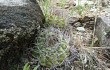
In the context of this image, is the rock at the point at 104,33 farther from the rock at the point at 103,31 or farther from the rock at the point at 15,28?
the rock at the point at 15,28

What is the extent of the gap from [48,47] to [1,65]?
16.7 inches

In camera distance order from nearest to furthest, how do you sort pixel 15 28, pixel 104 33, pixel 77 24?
pixel 15 28
pixel 104 33
pixel 77 24

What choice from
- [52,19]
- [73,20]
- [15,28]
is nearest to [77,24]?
[73,20]

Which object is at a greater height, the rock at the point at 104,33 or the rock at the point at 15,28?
the rock at the point at 15,28

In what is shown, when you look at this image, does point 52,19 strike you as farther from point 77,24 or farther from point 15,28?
point 15,28

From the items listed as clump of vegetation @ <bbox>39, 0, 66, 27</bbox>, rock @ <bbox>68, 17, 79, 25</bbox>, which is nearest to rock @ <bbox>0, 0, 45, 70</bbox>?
clump of vegetation @ <bbox>39, 0, 66, 27</bbox>

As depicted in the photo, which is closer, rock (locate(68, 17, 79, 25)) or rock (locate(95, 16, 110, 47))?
rock (locate(95, 16, 110, 47))

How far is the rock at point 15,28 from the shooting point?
138cm

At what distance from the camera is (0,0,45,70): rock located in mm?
1376

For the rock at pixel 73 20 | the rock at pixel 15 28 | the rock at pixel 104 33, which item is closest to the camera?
the rock at pixel 15 28

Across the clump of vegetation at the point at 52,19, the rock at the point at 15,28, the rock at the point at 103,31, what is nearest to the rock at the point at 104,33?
the rock at the point at 103,31

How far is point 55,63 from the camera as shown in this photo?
159cm

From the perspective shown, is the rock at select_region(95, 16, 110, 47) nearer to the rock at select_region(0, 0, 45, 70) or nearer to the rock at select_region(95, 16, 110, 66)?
the rock at select_region(95, 16, 110, 66)

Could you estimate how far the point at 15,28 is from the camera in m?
1.43
